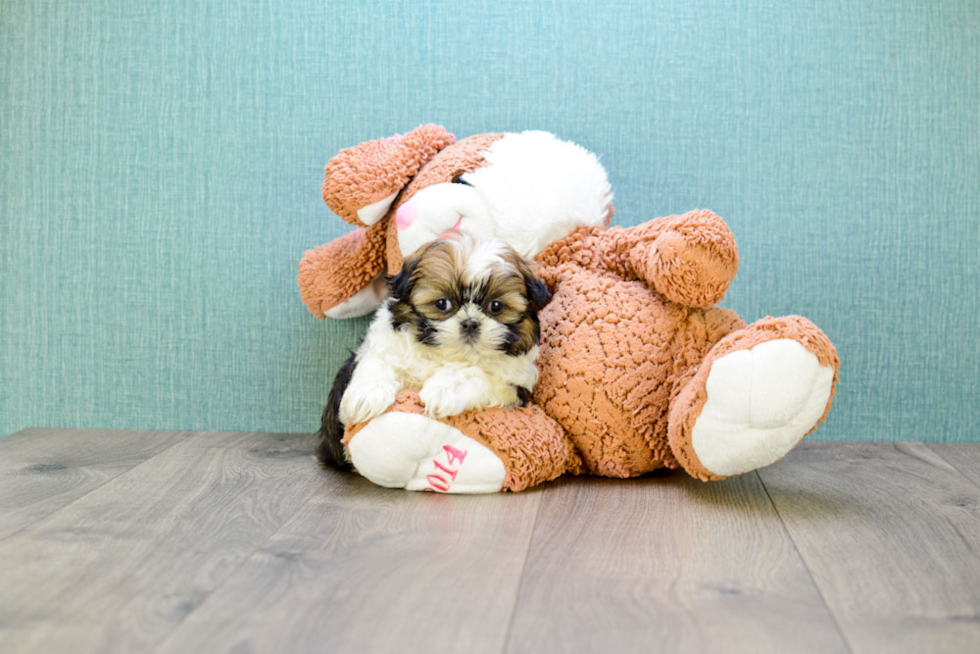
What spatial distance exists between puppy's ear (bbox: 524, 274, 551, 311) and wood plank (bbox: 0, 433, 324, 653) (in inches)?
18.3

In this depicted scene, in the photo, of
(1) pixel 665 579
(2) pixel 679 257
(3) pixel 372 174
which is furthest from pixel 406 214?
(1) pixel 665 579

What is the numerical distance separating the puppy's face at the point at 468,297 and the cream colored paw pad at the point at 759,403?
0.30 meters

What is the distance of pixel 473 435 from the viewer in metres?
1.33

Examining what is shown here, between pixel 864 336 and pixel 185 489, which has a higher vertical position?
pixel 864 336

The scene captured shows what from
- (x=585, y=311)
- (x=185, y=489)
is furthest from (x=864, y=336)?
(x=185, y=489)

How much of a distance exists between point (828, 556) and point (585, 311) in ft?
1.80

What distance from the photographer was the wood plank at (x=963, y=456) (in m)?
1.52

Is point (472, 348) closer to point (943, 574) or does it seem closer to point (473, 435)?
point (473, 435)

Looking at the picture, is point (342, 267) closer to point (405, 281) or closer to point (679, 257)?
point (405, 281)

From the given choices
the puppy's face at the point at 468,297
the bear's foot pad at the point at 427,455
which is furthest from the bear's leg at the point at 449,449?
the puppy's face at the point at 468,297

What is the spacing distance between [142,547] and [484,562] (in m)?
0.43

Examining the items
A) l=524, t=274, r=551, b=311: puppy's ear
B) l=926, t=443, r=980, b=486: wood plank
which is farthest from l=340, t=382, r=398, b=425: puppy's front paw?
l=926, t=443, r=980, b=486: wood plank

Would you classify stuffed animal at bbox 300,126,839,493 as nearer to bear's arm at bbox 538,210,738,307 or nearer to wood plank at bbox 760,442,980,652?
bear's arm at bbox 538,210,738,307

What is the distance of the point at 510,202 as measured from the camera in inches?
57.5
